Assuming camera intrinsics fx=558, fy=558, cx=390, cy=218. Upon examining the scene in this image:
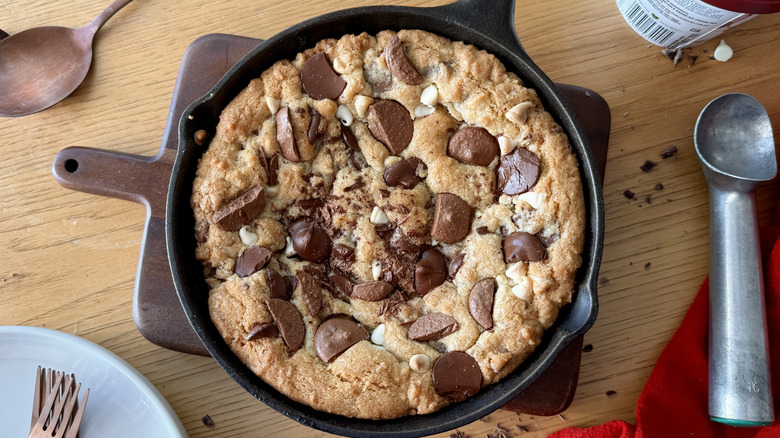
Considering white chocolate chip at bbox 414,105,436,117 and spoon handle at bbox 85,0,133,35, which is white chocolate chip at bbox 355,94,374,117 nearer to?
white chocolate chip at bbox 414,105,436,117

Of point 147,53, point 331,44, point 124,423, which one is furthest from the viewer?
point 147,53

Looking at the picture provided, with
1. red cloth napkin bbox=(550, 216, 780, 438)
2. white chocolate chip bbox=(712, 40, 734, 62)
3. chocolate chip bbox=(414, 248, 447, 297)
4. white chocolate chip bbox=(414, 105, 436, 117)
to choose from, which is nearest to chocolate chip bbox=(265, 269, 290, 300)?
chocolate chip bbox=(414, 248, 447, 297)

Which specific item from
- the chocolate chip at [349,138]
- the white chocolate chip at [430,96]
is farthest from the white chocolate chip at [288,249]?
the white chocolate chip at [430,96]

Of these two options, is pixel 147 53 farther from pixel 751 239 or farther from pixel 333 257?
pixel 751 239

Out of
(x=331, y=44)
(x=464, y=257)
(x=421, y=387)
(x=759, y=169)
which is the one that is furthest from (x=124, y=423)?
(x=759, y=169)

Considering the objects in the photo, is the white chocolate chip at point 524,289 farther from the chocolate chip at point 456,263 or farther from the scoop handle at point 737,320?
the scoop handle at point 737,320

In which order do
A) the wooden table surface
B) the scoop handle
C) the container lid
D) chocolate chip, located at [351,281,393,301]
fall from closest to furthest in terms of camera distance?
the container lid → chocolate chip, located at [351,281,393,301] → the scoop handle → the wooden table surface
